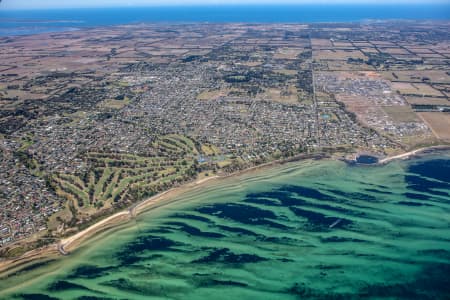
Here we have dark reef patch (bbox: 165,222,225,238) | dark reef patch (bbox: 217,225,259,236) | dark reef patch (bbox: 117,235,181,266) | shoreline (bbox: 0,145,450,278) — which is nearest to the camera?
shoreline (bbox: 0,145,450,278)

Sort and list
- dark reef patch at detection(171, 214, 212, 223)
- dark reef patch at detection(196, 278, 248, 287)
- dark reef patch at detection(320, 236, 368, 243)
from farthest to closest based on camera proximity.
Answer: dark reef patch at detection(171, 214, 212, 223) < dark reef patch at detection(320, 236, 368, 243) < dark reef patch at detection(196, 278, 248, 287)

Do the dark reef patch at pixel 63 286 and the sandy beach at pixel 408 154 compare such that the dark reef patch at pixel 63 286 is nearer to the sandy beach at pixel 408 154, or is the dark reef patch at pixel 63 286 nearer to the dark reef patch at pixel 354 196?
the dark reef patch at pixel 354 196

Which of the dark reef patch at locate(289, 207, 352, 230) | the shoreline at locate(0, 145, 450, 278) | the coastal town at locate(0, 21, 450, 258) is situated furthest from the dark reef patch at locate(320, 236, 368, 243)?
the coastal town at locate(0, 21, 450, 258)

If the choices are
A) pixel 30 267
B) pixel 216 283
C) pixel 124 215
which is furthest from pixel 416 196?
pixel 30 267

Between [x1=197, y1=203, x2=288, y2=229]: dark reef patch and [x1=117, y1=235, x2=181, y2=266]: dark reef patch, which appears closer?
[x1=117, y1=235, x2=181, y2=266]: dark reef patch

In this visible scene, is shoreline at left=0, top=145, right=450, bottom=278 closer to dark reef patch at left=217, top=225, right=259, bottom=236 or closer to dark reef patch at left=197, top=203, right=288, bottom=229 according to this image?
dark reef patch at left=197, top=203, right=288, bottom=229

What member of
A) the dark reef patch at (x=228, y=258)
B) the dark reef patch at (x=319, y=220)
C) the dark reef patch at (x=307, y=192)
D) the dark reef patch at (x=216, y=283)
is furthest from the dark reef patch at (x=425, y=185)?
the dark reef patch at (x=216, y=283)

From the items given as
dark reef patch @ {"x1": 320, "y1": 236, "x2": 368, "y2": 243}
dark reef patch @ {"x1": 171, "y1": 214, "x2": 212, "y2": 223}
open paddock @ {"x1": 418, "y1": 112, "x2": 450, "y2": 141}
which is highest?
open paddock @ {"x1": 418, "y1": 112, "x2": 450, "y2": 141}

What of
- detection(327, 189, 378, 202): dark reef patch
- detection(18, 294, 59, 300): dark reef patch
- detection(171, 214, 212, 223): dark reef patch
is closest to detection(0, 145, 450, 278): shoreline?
detection(18, 294, 59, 300): dark reef patch

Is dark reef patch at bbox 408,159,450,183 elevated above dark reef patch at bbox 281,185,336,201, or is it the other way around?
dark reef patch at bbox 408,159,450,183
